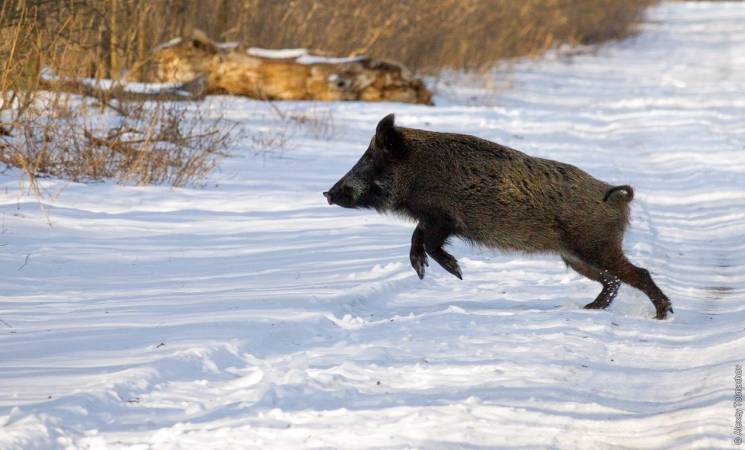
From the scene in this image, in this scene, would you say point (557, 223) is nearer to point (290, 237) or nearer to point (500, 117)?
point (290, 237)

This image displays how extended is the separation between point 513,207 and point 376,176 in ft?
3.61

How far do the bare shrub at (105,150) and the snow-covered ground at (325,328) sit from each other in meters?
0.26

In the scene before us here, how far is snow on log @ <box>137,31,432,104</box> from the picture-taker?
15.1 meters

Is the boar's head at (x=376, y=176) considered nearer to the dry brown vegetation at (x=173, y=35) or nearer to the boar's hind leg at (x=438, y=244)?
the boar's hind leg at (x=438, y=244)

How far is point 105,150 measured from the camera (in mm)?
9953

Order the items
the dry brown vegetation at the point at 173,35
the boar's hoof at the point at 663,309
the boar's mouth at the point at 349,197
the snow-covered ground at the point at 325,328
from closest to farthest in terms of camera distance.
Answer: the snow-covered ground at the point at 325,328
the boar's hoof at the point at 663,309
the boar's mouth at the point at 349,197
the dry brown vegetation at the point at 173,35

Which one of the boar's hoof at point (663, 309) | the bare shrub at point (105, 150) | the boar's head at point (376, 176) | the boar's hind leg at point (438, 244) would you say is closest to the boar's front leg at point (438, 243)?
the boar's hind leg at point (438, 244)

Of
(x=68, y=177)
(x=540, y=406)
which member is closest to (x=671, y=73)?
(x=68, y=177)

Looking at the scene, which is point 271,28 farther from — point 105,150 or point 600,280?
point 600,280

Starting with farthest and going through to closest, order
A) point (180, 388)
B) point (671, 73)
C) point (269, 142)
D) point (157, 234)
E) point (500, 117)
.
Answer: point (671, 73) < point (500, 117) < point (269, 142) < point (157, 234) < point (180, 388)

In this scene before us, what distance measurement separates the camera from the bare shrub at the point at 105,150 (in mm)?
9500

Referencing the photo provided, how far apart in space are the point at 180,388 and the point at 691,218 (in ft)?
22.4

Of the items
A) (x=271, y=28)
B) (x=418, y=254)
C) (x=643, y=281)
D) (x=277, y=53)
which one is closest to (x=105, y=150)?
(x=418, y=254)

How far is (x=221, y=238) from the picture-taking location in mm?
8211
